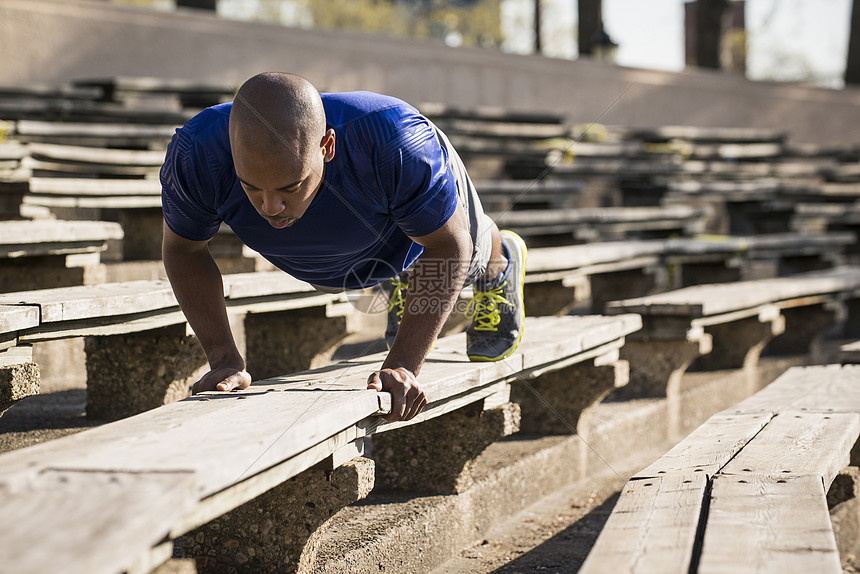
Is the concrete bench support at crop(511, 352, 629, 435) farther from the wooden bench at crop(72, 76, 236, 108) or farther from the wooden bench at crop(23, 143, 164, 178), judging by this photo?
the wooden bench at crop(72, 76, 236, 108)

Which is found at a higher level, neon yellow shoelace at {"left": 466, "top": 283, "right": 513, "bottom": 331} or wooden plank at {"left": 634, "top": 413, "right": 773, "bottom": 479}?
neon yellow shoelace at {"left": 466, "top": 283, "right": 513, "bottom": 331}

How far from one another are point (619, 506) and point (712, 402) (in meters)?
2.85

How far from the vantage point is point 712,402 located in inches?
180

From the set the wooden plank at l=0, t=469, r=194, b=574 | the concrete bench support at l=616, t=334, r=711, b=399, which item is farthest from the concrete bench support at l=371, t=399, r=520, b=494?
the wooden plank at l=0, t=469, r=194, b=574

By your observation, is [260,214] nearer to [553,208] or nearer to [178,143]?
[178,143]

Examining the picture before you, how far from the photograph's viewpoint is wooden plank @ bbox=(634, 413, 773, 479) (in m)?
2.21

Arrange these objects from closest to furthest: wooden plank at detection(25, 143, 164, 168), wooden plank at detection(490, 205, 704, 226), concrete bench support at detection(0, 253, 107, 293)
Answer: concrete bench support at detection(0, 253, 107, 293)
wooden plank at detection(25, 143, 164, 168)
wooden plank at detection(490, 205, 704, 226)

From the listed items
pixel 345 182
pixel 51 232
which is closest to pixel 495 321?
pixel 345 182

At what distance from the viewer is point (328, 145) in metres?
1.99

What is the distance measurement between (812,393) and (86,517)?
8.90ft

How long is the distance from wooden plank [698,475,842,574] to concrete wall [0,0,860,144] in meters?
4.77

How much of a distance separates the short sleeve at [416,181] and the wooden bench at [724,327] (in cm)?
204

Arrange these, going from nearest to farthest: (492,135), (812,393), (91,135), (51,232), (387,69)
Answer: (51,232) → (812,393) → (91,135) → (492,135) → (387,69)

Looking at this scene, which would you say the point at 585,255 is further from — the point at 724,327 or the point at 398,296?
the point at 398,296
